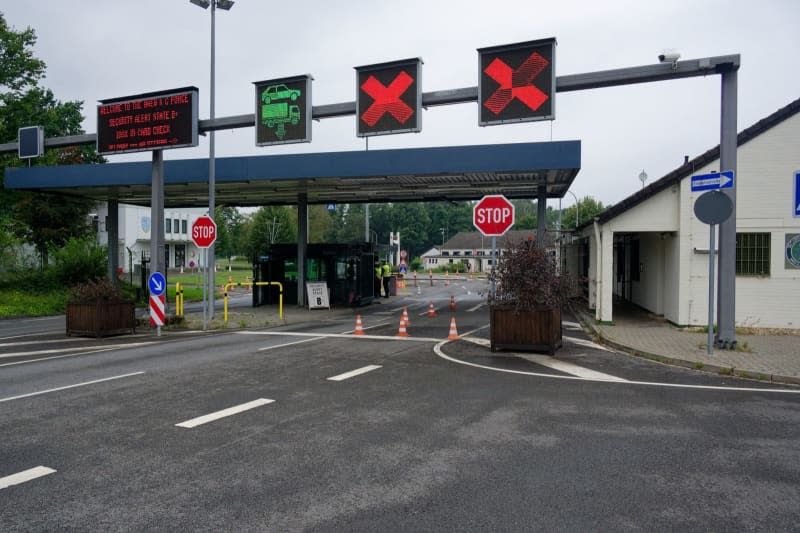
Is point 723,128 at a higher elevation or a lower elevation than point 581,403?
higher

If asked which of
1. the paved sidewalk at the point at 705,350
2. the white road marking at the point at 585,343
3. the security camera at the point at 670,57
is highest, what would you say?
the security camera at the point at 670,57

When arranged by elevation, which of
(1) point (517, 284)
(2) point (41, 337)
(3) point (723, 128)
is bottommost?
(2) point (41, 337)

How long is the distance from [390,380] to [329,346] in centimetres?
409

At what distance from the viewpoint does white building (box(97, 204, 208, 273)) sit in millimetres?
52831

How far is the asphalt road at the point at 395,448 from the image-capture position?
3.86 m

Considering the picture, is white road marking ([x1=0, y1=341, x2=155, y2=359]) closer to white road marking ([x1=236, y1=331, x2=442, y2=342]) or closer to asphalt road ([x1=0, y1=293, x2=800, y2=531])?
asphalt road ([x1=0, y1=293, x2=800, y2=531])

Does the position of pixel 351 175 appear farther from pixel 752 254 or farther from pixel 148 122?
pixel 752 254

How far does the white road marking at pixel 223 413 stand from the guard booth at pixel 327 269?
16972 millimetres

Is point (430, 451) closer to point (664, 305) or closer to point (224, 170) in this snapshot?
point (664, 305)

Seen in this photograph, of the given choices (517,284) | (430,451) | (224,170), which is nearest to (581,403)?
(430,451)

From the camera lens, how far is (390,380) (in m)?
8.47

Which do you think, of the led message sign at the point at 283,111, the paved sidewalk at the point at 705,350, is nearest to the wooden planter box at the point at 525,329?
the paved sidewalk at the point at 705,350

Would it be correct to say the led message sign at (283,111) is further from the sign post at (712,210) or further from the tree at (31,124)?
the tree at (31,124)

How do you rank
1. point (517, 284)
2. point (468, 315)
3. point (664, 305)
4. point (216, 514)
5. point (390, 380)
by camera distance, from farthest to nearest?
point (468, 315)
point (664, 305)
point (517, 284)
point (390, 380)
point (216, 514)
